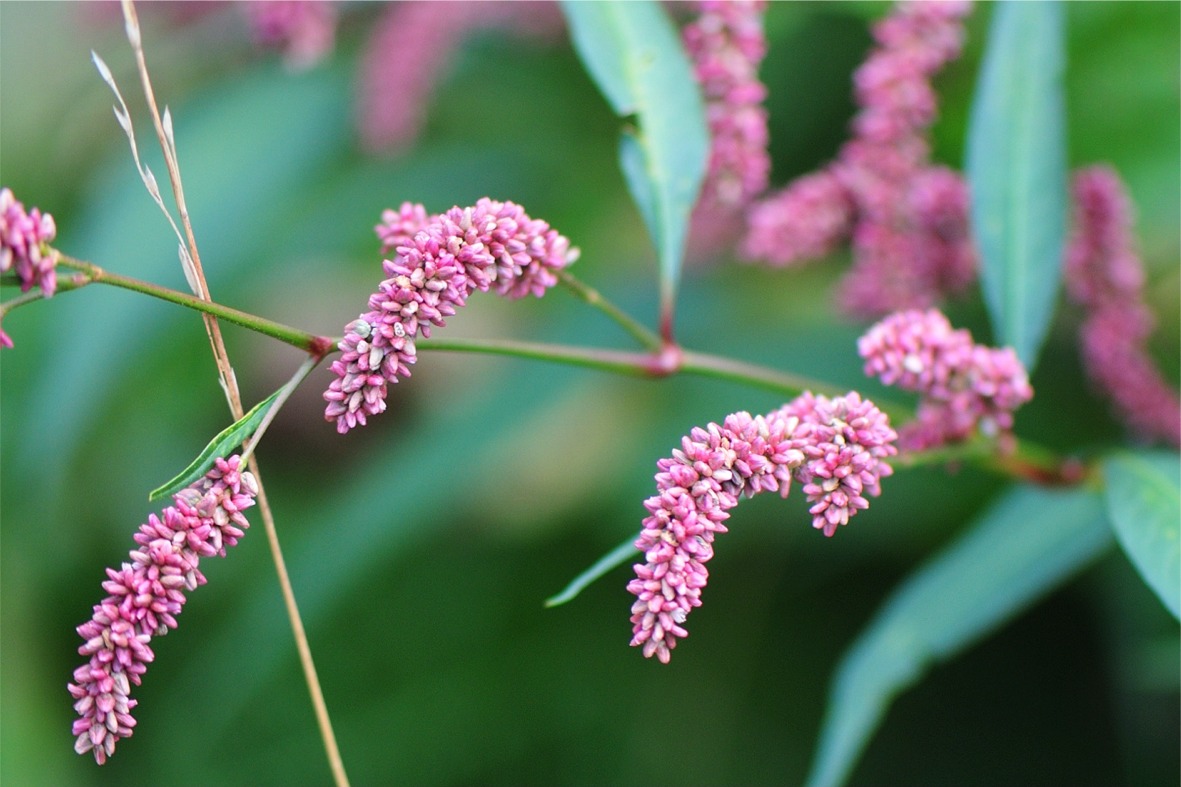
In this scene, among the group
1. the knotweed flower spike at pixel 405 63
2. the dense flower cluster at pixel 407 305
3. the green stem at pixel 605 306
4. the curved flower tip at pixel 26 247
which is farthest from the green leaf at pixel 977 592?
the knotweed flower spike at pixel 405 63

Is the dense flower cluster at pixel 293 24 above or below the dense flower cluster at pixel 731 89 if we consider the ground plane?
above

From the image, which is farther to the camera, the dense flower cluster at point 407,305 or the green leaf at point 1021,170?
the green leaf at point 1021,170

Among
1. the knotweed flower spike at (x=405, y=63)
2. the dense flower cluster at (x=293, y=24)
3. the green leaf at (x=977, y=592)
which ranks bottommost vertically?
the green leaf at (x=977, y=592)

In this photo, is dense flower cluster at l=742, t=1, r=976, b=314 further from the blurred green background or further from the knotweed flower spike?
the knotweed flower spike

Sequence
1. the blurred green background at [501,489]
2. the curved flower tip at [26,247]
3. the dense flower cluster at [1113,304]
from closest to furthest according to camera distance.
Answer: the curved flower tip at [26,247], the dense flower cluster at [1113,304], the blurred green background at [501,489]

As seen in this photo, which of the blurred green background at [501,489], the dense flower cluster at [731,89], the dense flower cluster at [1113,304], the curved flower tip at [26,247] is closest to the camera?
the curved flower tip at [26,247]

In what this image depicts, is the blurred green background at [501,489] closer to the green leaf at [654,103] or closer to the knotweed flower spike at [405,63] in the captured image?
the knotweed flower spike at [405,63]

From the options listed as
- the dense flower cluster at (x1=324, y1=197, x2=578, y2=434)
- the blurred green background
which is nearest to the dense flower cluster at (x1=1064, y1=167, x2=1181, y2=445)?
the blurred green background
